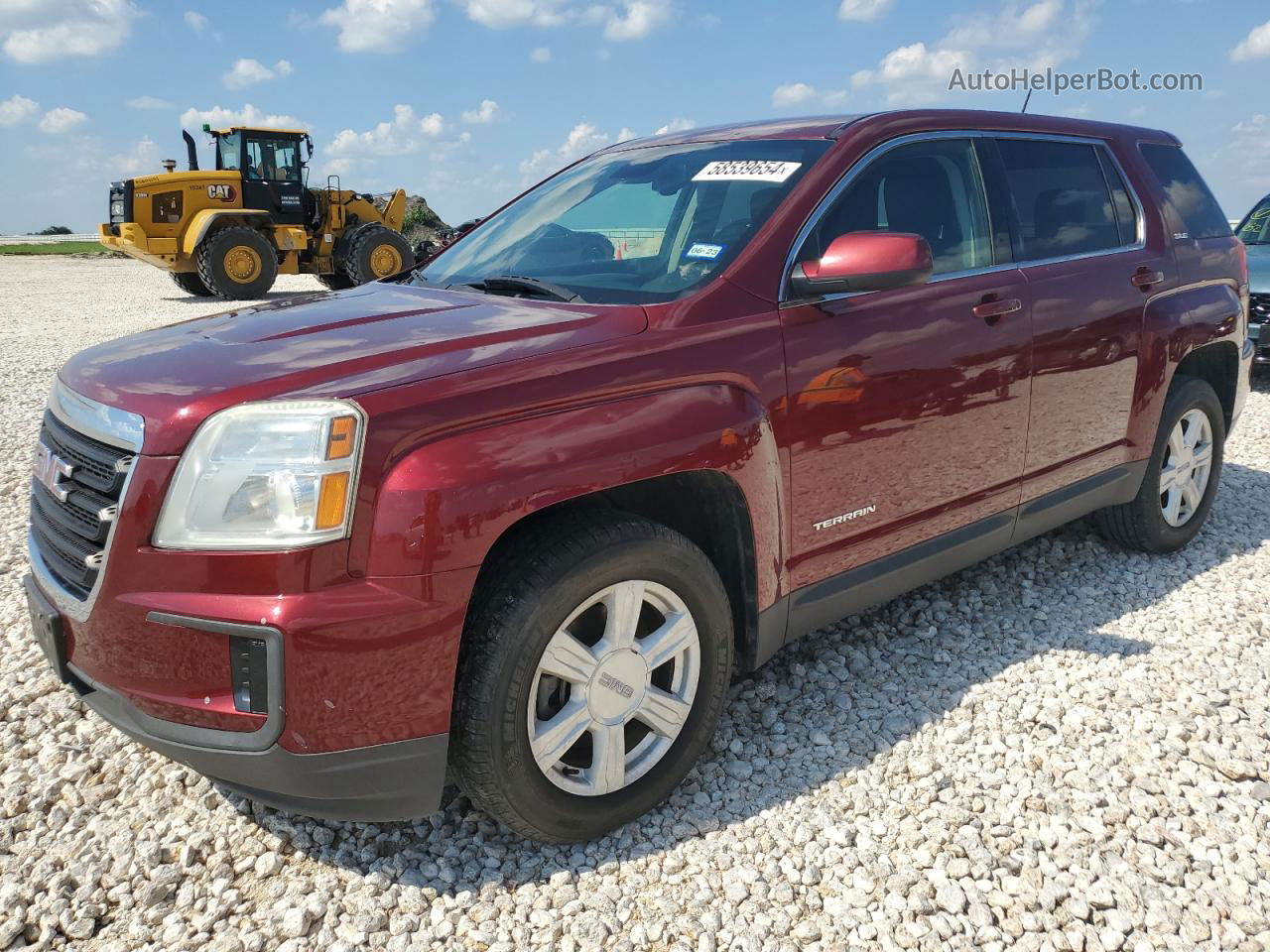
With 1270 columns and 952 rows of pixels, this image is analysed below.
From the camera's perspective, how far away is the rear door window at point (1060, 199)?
3.54 metres

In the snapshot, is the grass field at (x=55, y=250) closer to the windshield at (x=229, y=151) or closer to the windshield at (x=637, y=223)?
the windshield at (x=229, y=151)

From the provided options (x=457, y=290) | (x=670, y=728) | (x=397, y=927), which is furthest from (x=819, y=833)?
(x=457, y=290)

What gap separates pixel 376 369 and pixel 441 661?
65 cm

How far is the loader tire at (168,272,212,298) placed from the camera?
18078 mm

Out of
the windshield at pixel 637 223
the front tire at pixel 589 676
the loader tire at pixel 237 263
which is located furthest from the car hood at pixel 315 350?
the loader tire at pixel 237 263

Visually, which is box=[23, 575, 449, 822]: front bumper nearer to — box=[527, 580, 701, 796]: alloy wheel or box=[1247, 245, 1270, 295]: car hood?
box=[527, 580, 701, 796]: alloy wheel

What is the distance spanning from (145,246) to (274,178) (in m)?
2.45

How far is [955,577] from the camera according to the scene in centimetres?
426

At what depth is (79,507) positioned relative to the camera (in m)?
2.22

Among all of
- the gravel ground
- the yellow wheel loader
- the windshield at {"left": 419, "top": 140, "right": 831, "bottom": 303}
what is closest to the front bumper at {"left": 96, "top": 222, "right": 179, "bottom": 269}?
the yellow wheel loader

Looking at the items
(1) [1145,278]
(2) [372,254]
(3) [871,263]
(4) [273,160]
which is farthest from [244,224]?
(3) [871,263]

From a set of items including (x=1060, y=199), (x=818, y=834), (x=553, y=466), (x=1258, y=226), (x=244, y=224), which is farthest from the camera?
(x=244, y=224)

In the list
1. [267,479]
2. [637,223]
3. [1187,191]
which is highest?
[1187,191]

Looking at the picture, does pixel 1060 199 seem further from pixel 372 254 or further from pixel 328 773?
pixel 372 254
